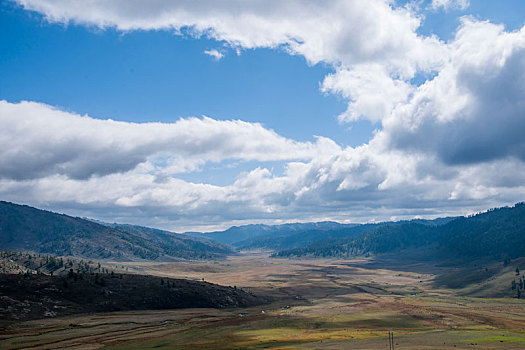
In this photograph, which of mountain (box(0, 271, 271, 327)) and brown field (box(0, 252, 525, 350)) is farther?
mountain (box(0, 271, 271, 327))

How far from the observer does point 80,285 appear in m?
160

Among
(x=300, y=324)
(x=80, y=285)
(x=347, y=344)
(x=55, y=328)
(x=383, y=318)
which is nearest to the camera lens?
(x=347, y=344)

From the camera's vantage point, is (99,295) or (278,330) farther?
(99,295)

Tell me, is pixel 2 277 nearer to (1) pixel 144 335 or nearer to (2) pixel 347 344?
(1) pixel 144 335

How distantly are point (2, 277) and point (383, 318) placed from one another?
142 m

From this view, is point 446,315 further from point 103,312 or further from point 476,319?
point 103,312

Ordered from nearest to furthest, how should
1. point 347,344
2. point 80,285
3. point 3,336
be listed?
point 347,344 → point 3,336 → point 80,285

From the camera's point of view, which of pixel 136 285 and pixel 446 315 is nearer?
pixel 446 315

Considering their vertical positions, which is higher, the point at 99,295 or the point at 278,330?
the point at 99,295

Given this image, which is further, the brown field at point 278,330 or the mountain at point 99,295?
the mountain at point 99,295

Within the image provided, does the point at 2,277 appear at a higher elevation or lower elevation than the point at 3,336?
higher

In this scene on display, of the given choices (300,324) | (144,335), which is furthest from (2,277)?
(300,324)

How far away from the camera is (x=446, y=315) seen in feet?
429

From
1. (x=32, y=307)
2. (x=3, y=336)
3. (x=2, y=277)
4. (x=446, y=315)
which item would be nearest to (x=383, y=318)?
(x=446, y=315)
